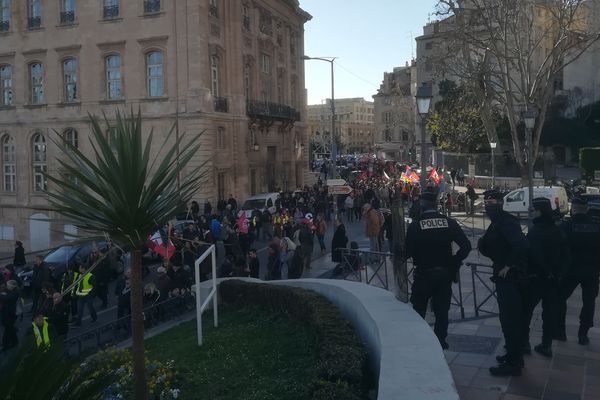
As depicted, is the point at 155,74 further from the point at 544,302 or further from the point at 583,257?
the point at 544,302

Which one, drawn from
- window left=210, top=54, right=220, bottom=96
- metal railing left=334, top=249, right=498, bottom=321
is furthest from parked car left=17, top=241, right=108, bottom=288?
window left=210, top=54, right=220, bottom=96

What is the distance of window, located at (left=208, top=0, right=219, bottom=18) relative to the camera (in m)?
33.7

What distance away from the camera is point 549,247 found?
6.78 meters

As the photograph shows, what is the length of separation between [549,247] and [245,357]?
3.76m

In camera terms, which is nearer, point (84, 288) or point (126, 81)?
point (84, 288)

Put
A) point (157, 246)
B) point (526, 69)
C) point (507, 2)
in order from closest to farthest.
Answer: point (157, 246), point (507, 2), point (526, 69)

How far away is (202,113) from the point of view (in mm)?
32219

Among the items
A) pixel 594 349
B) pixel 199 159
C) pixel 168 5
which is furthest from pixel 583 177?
pixel 594 349

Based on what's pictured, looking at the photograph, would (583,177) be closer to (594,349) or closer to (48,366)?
(594,349)

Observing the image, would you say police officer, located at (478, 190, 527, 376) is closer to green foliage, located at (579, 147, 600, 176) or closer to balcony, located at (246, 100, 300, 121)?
balcony, located at (246, 100, 300, 121)

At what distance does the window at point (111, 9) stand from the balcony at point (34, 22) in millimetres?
4663

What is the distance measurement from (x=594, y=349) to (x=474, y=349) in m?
1.29

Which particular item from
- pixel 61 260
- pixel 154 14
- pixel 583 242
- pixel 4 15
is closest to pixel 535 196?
pixel 61 260

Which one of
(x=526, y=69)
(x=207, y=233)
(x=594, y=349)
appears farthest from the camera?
(x=526, y=69)
